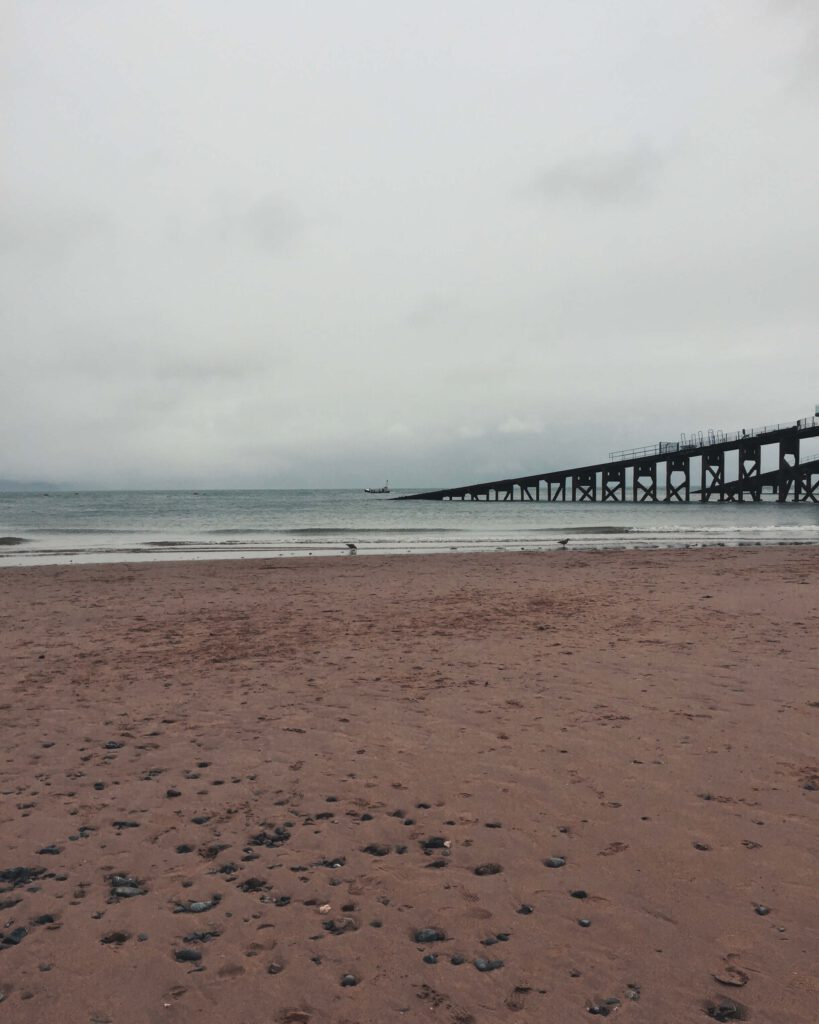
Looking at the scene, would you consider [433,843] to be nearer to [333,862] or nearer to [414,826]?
[414,826]

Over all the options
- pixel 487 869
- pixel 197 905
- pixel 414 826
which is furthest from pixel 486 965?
pixel 197 905

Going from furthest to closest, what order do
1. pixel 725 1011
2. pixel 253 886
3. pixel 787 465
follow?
1. pixel 787 465
2. pixel 253 886
3. pixel 725 1011

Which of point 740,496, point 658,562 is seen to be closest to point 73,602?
point 658,562

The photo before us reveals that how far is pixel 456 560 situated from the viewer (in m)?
21.0

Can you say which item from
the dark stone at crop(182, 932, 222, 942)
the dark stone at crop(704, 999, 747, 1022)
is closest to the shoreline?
the dark stone at crop(182, 932, 222, 942)

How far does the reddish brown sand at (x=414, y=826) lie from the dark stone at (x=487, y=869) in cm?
3

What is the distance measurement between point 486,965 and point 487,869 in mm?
711

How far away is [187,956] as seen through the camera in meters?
2.88

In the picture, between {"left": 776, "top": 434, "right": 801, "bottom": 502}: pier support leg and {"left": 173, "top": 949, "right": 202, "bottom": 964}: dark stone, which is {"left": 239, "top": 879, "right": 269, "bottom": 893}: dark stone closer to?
{"left": 173, "top": 949, "right": 202, "bottom": 964}: dark stone

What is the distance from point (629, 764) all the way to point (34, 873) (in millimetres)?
3730

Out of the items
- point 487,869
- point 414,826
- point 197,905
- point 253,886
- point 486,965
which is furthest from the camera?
point 414,826

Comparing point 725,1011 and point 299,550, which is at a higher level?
point 725,1011

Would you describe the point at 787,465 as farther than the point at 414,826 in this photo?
Yes

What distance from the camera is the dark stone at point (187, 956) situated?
2.86m
